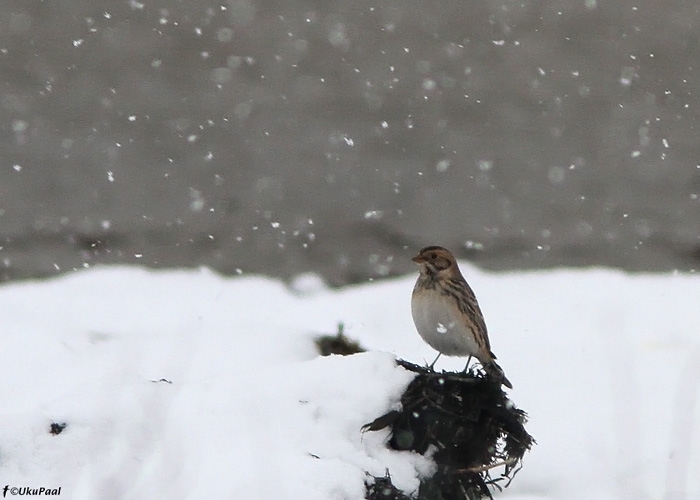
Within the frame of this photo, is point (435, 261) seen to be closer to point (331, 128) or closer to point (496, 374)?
point (496, 374)

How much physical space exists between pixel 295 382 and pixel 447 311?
1033 millimetres

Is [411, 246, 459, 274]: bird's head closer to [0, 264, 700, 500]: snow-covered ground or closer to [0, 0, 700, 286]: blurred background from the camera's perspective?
[0, 264, 700, 500]: snow-covered ground

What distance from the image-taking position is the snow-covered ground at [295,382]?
138 inches

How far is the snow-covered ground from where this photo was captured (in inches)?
138

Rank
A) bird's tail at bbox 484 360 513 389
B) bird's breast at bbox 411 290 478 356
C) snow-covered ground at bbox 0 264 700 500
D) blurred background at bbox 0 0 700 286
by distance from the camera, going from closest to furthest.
A: snow-covered ground at bbox 0 264 700 500 → bird's tail at bbox 484 360 513 389 → bird's breast at bbox 411 290 478 356 → blurred background at bbox 0 0 700 286

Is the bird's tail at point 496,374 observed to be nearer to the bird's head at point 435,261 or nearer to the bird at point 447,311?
the bird at point 447,311

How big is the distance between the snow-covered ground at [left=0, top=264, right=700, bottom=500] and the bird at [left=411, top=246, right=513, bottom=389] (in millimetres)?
483

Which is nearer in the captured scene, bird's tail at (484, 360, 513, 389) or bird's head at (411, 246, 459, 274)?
bird's tail at (484, 360, 513, 389)

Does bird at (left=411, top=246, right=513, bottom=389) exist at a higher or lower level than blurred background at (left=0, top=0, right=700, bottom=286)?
lower

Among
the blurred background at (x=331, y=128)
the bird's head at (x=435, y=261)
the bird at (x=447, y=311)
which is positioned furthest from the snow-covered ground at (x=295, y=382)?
the bird's head at (x=435, y=261)

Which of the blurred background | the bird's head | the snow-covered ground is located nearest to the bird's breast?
the bird's head

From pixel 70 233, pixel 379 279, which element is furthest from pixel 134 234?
pixel 379 279

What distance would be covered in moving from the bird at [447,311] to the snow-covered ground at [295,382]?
1.58 ft

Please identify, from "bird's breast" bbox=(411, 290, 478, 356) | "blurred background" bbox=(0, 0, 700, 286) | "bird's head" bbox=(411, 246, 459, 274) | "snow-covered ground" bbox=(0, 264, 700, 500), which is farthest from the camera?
"blurred background" bbox=(0, 0, 700, 286)
